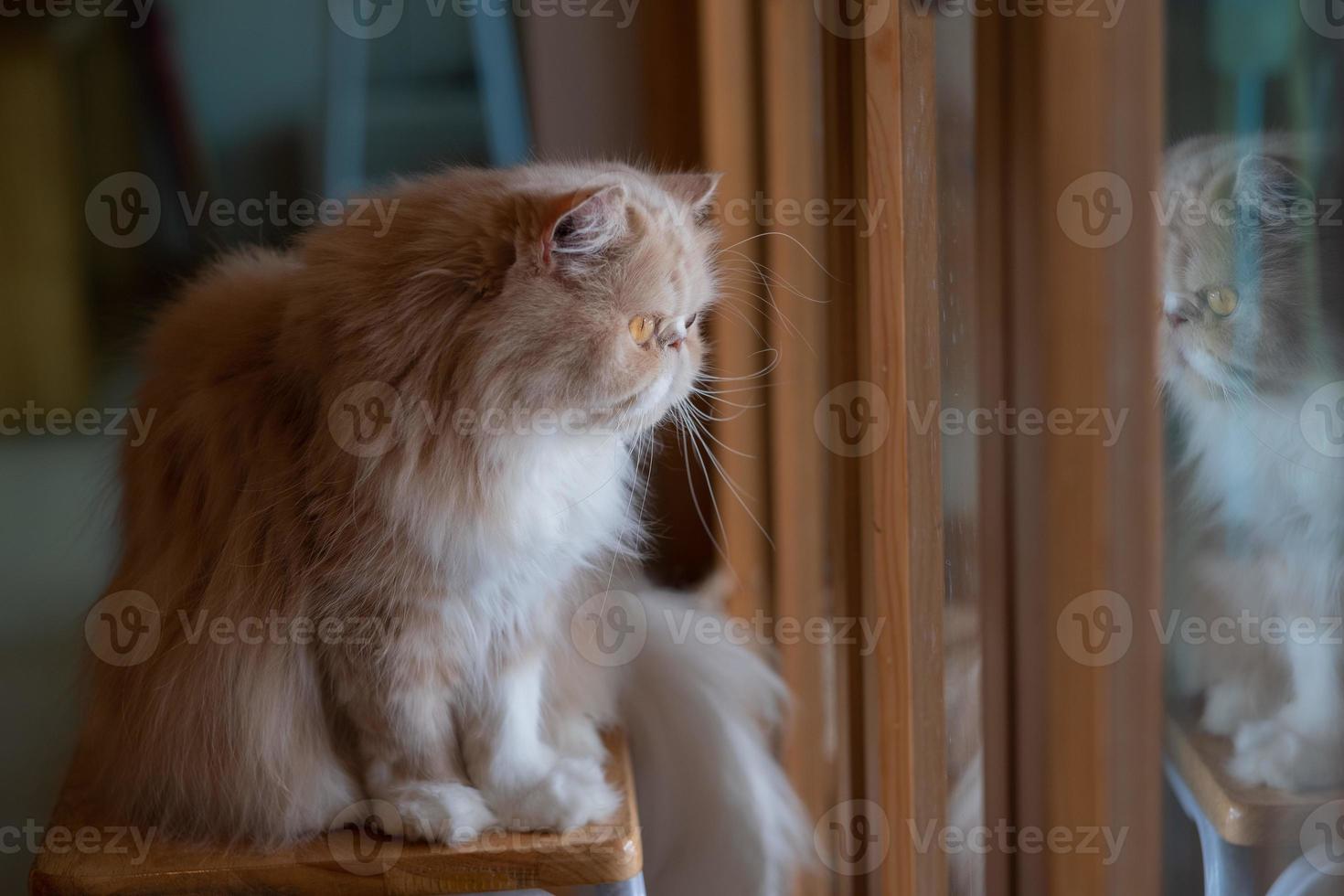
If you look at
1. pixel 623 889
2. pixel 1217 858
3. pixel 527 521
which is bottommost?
pixel 623 889

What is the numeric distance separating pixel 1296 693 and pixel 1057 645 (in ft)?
0.58

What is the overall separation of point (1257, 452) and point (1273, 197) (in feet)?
0.40

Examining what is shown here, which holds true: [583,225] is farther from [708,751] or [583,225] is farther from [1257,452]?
[708,751]

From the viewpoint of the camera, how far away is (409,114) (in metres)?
1.82

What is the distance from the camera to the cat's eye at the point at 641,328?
3.02ft

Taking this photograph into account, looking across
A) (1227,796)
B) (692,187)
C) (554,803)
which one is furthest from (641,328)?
(1227,796)

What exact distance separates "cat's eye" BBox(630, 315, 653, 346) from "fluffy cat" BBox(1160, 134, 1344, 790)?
0.47 metres

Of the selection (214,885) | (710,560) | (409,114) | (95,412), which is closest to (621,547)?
(214,885)

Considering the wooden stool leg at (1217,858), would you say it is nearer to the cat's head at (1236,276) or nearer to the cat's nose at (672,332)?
the cat's head at (1236,276)

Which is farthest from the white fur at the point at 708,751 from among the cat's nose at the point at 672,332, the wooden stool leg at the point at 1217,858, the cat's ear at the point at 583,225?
the wooden stool leg at the point at 1217,858

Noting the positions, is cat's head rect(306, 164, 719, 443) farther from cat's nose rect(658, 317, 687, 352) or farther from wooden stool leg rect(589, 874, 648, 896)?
wooden stool leg rect(589, 874, 648, 896)

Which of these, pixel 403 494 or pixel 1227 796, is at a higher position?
pixel 403 494

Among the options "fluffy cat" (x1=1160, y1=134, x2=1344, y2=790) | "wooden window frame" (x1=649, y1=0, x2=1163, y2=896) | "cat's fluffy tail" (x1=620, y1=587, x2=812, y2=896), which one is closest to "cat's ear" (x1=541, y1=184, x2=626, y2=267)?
"wooden window frame" (x1=649, y1=0, x2=1163, y2=896)

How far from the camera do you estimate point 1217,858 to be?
561mm
